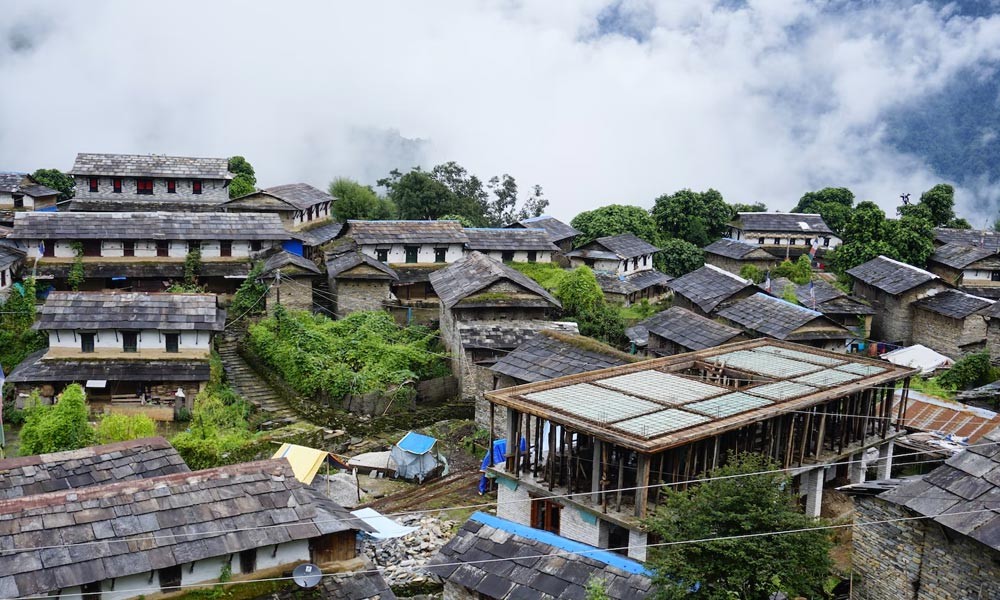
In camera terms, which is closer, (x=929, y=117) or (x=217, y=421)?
(x=217, y=421)

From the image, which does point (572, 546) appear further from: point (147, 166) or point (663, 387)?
point (147, 166)

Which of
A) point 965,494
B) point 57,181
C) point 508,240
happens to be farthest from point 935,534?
point 57,181

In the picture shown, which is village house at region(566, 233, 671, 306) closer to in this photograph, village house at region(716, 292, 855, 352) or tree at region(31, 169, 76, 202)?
village house at region(716, 292, 855, 352)

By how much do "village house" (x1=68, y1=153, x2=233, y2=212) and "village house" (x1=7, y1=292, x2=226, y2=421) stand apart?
18.2 m

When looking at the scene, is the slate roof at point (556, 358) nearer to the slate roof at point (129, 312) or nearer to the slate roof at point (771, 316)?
the slate roof at point (771, 316)

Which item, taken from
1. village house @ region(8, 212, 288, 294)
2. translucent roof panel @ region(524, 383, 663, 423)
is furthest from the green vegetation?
translucent roof panel @ region(524, 383, 663, 423)

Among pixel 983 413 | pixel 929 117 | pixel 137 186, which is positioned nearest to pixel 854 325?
pixel 983 413

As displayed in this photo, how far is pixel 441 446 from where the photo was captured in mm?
32312

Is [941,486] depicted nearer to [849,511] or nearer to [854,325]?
[849,511]

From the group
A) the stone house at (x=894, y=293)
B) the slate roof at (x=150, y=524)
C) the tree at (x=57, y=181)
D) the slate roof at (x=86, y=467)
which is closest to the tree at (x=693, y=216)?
the stone house at (x=894, y=293)

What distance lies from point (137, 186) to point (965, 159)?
13521 centimetres

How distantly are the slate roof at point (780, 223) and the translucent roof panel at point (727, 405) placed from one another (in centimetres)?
5005

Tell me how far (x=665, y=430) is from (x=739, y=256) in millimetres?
45264

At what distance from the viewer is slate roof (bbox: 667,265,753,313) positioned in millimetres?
43500
